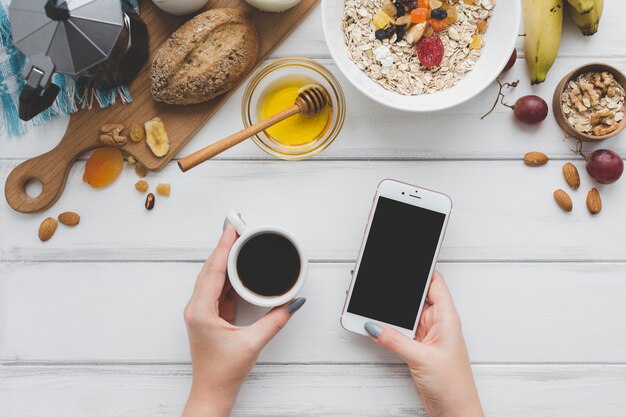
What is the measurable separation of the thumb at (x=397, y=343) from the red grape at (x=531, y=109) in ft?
1.56

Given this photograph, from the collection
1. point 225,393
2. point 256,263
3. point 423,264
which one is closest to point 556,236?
point 423,264

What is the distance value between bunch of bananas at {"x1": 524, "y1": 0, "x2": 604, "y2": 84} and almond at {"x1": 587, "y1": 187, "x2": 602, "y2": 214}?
242mm

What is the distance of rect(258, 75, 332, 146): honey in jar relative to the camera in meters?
1.07

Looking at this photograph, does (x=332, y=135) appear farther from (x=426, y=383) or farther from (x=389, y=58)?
(x=426, y=383)

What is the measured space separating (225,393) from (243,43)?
2.10ft

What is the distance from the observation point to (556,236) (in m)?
1.08

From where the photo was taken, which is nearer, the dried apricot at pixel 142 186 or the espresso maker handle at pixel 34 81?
the espresso maker handle at pixel 34 81

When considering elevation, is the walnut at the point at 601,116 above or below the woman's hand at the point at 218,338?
above

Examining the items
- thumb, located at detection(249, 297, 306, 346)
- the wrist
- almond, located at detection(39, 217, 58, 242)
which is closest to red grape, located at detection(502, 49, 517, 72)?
thumb, located at detection(249, 297, 306, 346)

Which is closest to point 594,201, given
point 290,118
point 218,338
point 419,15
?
point 419,15

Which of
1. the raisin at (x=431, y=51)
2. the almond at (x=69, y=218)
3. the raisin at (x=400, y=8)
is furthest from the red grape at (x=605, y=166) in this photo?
the almond at (x=69, y=218)

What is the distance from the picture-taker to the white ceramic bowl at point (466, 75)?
37.7 inches

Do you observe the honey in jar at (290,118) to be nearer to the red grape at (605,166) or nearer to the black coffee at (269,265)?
the black coffee at (269,265)

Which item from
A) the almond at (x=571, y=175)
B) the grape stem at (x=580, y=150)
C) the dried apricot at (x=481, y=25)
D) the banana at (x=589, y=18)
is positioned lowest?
the almond at (x=571, y=175)
